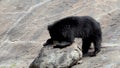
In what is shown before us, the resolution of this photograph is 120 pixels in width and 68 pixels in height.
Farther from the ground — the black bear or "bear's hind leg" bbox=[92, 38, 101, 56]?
the black bear

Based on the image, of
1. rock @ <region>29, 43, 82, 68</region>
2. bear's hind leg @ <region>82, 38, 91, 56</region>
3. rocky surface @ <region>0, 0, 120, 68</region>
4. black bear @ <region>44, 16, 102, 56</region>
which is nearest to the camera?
rock @ <region>29, 43, 82, 68</region>

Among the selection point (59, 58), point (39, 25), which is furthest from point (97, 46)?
point (39, 25)

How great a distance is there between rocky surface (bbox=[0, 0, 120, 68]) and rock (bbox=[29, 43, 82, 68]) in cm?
21

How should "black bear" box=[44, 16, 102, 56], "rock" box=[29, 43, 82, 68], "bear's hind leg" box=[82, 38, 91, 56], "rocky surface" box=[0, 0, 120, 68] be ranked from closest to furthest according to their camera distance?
1. "rock" box=[29, 43, 82, 68]
2. "black bear" box=[44, 16, 102, 56]
3. "rocky surface" box=[0, 0, 120, 68]
4. "bear's hind leg" box=[82, 38, 91, 56]

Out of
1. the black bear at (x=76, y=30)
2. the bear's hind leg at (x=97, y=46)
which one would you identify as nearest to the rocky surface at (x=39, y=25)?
the bear's hind leg at (x=97, y=46)

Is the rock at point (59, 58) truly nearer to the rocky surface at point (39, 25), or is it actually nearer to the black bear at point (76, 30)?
the rocky surface at point (39, 25)

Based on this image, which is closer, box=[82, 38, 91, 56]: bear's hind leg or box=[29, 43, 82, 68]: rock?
box=[29, 43, 82, 68]: rock

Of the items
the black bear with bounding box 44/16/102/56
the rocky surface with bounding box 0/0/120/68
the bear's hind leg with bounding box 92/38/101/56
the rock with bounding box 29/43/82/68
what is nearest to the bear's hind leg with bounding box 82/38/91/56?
the black bear with bounding box 44/16/102/56

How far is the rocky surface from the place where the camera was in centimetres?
874

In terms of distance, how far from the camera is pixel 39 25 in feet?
38.3

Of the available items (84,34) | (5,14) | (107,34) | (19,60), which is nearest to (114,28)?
(107,34)

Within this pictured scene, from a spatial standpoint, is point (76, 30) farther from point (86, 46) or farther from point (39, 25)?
point (39, 25)

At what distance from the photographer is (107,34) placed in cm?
981

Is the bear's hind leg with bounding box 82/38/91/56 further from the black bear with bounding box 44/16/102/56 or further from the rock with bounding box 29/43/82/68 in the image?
the rock with bounding box 29/43/82/68
